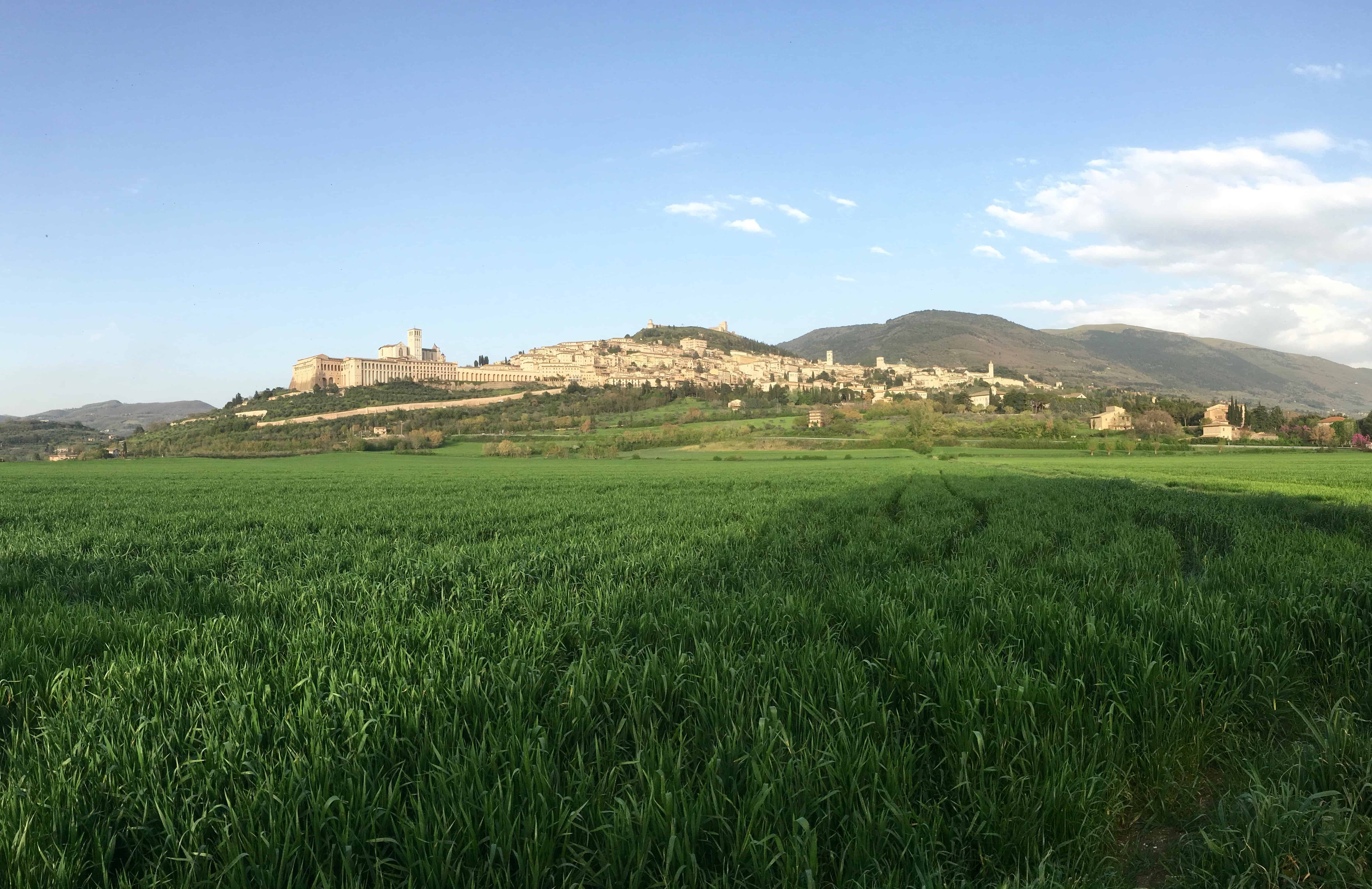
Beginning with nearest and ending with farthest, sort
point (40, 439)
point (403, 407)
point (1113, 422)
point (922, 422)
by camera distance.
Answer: point (922, 422)
point (1113, 422)
point (40, 439)
point (403, 407)

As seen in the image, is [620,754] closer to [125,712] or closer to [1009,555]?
[125,712]

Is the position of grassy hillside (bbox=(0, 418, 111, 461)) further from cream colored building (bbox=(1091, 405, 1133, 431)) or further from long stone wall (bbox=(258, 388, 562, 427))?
cream colored building (bbox=(1091, 405, 1133, 431))

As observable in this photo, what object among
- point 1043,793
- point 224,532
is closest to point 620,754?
point 1043,793

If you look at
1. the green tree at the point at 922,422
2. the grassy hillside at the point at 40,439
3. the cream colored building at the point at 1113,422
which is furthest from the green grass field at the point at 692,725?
the grassy hillside at the point at 40,439

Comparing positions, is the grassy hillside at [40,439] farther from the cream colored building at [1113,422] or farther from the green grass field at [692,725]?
the cream colored building at [1113,422]

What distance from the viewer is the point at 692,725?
11.0 ft

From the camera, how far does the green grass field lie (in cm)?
238

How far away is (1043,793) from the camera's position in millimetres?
2705

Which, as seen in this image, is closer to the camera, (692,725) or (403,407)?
(692,725)

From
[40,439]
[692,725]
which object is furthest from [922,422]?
[40,439]

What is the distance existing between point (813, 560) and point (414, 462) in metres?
63.7

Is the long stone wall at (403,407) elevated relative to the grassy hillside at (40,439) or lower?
elevated

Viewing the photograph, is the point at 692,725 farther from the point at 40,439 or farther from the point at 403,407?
the point at 40,439

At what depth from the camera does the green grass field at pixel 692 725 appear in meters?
2.38
